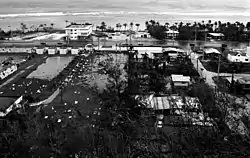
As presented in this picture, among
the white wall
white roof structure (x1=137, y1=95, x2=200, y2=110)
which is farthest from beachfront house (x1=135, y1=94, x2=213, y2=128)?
the white wall

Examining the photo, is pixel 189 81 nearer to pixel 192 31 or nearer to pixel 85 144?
pixel 85 144

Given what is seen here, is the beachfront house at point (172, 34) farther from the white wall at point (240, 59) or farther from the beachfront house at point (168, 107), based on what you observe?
the beachfront house at point (168, 107)

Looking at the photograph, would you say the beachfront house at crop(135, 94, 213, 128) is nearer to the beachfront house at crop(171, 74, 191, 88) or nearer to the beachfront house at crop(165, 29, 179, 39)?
the beachfront house at crop(171, 74, 191, 88)

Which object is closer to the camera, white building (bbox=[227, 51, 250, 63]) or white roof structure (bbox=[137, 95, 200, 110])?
white roof structure (bbox=[137, 95, 200, 110])

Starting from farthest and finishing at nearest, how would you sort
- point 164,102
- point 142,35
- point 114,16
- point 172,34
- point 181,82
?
point 114,16, point 142,35, point 172,34, point 181,82, point 164,102

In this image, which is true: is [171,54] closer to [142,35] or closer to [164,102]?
[164,102]

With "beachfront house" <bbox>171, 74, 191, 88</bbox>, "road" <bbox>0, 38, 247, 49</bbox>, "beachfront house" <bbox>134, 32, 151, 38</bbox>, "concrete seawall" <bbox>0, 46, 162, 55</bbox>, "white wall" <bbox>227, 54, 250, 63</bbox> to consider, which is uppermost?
"beachfront house" <bbox>134, 32, 151, 38</bbox>

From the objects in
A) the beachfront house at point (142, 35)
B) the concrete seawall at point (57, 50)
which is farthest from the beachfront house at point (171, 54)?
the beachfront house at point (142, 35)

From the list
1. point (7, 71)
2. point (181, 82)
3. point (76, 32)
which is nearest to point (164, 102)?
point (181, 82)

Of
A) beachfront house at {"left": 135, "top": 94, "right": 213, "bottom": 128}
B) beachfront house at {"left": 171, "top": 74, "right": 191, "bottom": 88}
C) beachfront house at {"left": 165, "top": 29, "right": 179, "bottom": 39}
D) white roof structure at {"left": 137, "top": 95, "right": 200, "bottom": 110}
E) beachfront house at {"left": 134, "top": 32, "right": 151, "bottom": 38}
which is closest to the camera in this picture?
beachfront house at {"left": 135, "top": 94, "right": 213, "bottom": 128}
